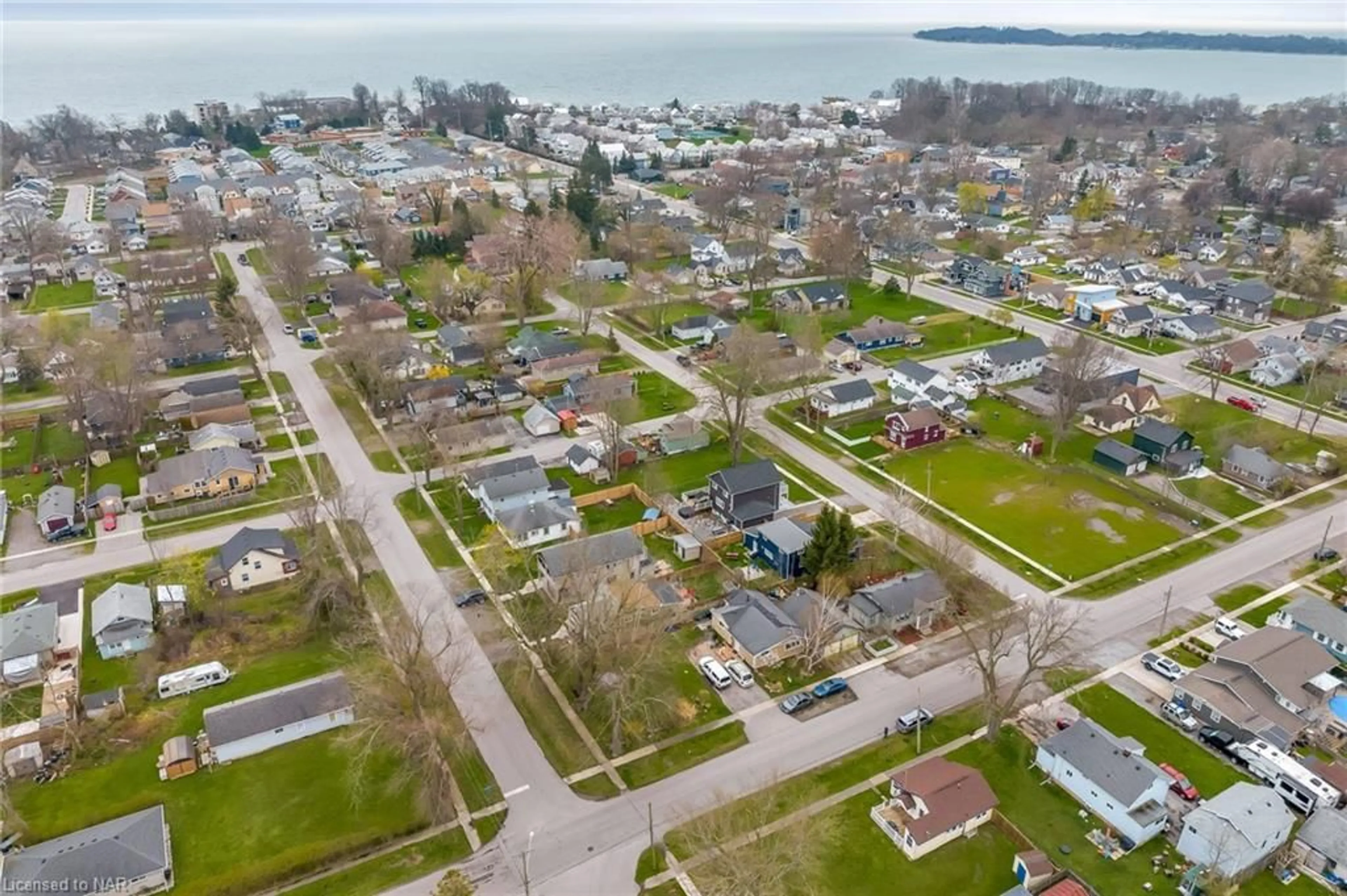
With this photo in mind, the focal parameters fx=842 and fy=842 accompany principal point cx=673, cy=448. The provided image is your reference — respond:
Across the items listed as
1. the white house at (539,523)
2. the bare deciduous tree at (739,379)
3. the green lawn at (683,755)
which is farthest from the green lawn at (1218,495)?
the white house at (539,523)

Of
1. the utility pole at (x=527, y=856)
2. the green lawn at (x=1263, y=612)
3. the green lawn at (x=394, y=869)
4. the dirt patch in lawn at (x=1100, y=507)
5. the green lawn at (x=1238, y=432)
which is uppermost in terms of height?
the green lawn at (x=1238, y=432)

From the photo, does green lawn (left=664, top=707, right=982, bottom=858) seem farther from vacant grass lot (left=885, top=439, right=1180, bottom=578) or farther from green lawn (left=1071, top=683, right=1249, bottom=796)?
vacant grass lot (left=885, top=439, right=1180, bottom=578)

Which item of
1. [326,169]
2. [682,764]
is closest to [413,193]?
[326,169]

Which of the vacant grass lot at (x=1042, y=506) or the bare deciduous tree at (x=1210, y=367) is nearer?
the vacant grass lot at (x=1042, y=506)

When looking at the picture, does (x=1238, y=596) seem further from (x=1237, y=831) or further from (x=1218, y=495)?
(x=1237, y=831)

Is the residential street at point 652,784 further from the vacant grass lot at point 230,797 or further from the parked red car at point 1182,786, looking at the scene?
the parked red car at point 1182,786

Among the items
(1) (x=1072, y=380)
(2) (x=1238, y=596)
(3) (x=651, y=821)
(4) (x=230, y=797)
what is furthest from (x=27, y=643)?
(1) (x=1072, y=380)
